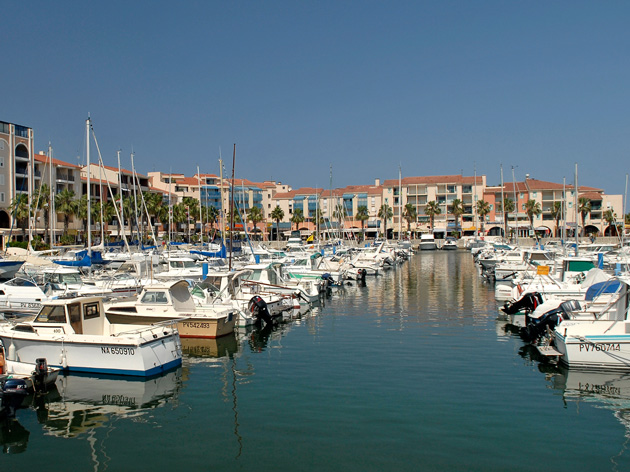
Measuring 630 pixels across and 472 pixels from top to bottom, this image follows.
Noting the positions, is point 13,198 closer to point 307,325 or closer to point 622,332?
point 307,325

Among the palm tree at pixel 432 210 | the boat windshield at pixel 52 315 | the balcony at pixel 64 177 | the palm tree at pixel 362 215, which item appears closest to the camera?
the boat windshield at pixel 52 315

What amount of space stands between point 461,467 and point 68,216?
87.3m

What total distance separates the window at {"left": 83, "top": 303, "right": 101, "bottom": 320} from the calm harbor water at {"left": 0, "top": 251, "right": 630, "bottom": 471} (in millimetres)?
2138

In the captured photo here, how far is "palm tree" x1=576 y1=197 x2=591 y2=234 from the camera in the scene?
4690 inches

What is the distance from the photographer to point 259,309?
28953 millimetres

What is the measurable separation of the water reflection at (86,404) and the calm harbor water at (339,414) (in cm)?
6

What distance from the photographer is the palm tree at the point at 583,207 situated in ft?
391

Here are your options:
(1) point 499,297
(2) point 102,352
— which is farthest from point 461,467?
(1) point 499,297

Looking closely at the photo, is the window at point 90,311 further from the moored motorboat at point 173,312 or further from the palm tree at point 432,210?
the palm tree at point 432,210

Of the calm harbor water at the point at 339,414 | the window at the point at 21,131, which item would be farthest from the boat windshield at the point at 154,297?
the window at the point at 21,131

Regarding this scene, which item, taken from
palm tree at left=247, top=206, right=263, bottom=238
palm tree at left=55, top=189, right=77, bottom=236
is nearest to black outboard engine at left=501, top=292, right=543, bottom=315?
palm tree at left=55, top=189, right=77, bottom=236

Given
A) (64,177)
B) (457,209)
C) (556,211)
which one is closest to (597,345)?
(64,177)

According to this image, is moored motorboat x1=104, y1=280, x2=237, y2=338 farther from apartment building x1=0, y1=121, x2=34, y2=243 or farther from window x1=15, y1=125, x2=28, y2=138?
window x1=15, y1=125, x2=28, y2=138

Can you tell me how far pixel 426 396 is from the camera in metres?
17.6
